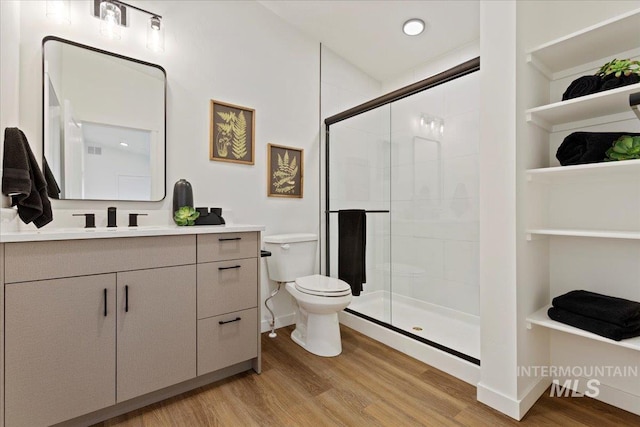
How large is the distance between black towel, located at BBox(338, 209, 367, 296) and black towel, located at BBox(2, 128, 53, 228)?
1.94 metres

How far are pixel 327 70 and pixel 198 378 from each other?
8.85 ft

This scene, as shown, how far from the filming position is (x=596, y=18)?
5.13 feet

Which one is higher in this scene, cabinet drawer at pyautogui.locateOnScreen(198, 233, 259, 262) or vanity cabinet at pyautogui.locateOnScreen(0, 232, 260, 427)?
cabinet drawer at pyautogui.locateOnScreen(198, 233, 259, 262)

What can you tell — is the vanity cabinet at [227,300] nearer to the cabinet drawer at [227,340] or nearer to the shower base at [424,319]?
the cabinet drawer at [227,340]

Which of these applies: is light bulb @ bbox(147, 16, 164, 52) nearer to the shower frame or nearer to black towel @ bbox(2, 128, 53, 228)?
black towel @ bbox(2, 128, 53, 228)

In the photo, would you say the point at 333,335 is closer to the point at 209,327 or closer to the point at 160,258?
the point at 209,327

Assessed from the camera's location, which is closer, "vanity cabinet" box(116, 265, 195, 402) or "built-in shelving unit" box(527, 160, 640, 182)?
"built-in shelving unit" box(527, 160, 640, 182)

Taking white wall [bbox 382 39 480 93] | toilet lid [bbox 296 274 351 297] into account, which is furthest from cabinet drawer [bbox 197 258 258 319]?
white wall [bbox 382 39 480 93]

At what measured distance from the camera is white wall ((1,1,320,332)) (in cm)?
163

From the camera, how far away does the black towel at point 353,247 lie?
253 centimetres

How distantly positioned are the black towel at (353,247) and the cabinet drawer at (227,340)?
970 millimetres

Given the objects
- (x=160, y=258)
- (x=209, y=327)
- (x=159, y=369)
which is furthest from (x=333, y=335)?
(x=160, y=258)

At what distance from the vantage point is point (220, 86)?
227cm

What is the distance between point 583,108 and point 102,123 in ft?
8.54
